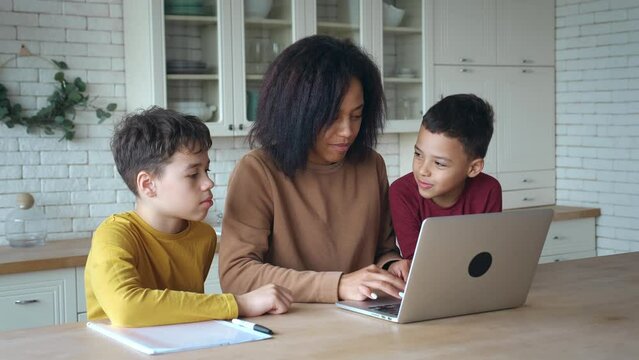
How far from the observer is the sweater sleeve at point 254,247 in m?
2.16

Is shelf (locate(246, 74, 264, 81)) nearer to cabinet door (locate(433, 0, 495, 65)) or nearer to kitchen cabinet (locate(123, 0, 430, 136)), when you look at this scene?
kitchen cabinet (locate(123, 0, 430, 136))

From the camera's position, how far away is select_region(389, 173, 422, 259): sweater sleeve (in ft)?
8.07

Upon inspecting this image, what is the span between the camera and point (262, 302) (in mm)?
1986

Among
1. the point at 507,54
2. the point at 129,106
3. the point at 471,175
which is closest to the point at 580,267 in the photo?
the point at 471,175

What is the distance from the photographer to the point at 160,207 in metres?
2.13

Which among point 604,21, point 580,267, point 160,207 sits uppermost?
point 604,21

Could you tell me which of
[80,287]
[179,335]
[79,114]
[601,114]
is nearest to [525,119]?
[601,114]

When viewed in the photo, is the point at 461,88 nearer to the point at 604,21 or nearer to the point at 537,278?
the point at 604,21

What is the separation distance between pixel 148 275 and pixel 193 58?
7.09 feet

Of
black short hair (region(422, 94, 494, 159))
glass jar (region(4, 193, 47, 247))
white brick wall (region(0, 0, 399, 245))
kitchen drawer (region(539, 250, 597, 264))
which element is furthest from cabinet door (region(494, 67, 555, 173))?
black short hair (region(422, 94, 494, 159))

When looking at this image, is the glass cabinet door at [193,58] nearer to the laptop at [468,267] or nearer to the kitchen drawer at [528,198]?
the kitchen drawer at [528,198]

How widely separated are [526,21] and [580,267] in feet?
9.54

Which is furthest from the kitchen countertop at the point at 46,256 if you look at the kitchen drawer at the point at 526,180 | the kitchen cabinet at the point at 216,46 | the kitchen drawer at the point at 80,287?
the kitchen drawer at the point at 526,180

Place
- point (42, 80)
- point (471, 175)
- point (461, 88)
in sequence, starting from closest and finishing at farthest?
1. point (471, 175)
2. point (42, 80)
3. point (461, 88)
